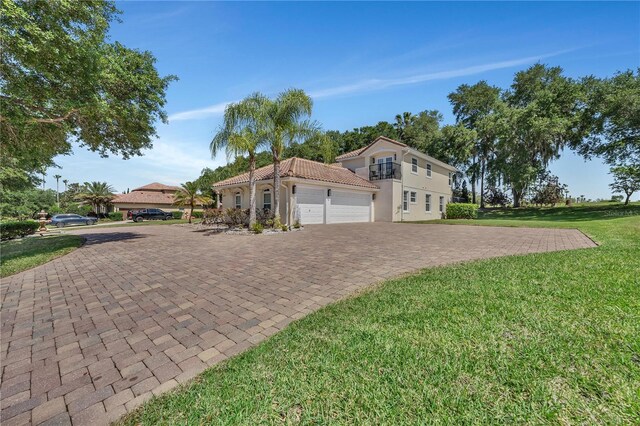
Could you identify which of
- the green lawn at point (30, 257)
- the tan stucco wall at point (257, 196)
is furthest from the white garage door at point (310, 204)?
the green lawn at point (30, 257)

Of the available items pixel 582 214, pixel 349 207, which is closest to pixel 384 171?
pixel 349 207

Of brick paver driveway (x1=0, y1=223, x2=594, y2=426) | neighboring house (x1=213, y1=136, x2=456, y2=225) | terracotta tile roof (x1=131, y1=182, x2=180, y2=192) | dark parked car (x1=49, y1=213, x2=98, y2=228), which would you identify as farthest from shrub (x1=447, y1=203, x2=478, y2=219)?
terracotta tile roof (x1=131, y1=182, x2=180, y2=192)

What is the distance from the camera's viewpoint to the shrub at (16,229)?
15663 mm

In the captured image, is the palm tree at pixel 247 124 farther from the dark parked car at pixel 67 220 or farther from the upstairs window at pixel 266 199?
the dark parked car at pixel 67 220

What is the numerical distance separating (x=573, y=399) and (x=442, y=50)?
12.3 metres

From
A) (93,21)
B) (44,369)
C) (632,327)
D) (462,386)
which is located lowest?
(44,369)

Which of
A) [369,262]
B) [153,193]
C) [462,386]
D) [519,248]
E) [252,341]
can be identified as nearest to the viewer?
[462,386]

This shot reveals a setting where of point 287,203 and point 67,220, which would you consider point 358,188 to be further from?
point 67,220

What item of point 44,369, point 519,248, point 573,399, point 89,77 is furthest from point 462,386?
point 89,77

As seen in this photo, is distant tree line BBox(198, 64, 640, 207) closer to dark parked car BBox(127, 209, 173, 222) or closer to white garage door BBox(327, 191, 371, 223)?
white garage door BBox(327, 191, 371, 223)

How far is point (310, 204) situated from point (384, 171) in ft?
26.5

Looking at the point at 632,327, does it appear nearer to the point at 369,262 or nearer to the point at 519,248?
the point at 369,262

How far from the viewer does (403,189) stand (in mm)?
21250

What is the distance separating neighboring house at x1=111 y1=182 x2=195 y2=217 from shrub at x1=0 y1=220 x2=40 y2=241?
2193 centimetres
